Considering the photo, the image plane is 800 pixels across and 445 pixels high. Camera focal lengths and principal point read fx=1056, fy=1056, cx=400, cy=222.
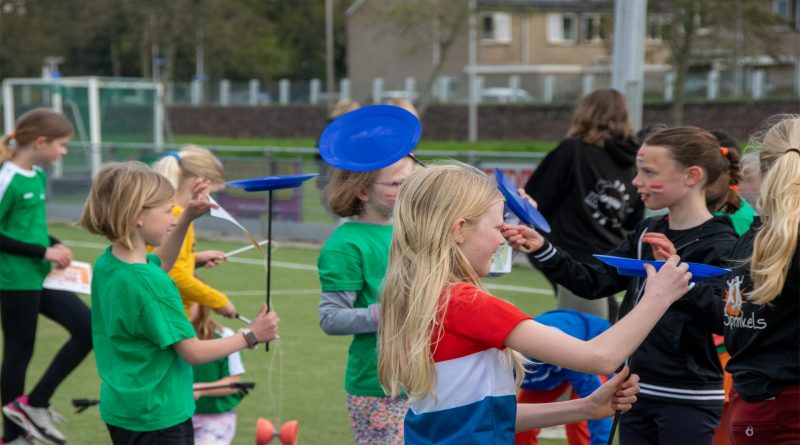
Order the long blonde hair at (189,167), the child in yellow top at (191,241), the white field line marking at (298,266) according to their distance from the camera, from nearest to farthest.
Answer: the child in yellow top at (191,241) < the long blonde hair at (189,167) < the white field line marking at (298,266)

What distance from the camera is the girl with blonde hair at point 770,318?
323 centimetres

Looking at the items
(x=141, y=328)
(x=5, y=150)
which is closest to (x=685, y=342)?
(x=141, y=328)

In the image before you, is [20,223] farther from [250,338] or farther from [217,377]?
[250,338]

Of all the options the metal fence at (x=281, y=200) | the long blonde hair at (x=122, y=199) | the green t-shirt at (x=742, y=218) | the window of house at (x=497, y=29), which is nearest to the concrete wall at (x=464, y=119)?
the metal fence at (x=281, y=200)

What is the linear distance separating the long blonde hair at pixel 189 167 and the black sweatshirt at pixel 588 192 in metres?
2.05

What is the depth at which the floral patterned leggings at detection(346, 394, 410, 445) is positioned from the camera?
413 centimetres

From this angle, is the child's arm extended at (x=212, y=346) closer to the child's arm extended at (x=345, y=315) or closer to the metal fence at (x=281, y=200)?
the child's arm extended at (x=345, y=315)

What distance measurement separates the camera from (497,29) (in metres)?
59.0

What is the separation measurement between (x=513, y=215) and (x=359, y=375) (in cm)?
91

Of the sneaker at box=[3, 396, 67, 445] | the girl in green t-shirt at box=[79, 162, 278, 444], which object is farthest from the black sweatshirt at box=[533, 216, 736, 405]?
the sneaker at box=[3, 396, 67, 445]

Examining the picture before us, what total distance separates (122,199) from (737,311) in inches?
91.7

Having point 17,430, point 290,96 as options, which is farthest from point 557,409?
point 290,96

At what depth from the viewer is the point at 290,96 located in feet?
172

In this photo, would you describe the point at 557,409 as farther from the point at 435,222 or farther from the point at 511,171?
the point at 511,171
